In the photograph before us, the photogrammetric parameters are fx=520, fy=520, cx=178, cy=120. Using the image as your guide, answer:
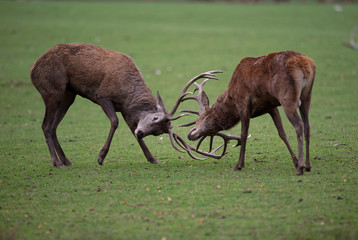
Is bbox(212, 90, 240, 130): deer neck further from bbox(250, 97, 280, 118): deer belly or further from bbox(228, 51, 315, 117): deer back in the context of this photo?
bbox(250, 97, 280, 118): deer belly

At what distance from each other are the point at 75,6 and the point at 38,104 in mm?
18506

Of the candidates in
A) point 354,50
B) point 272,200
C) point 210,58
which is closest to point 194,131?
point 272,200

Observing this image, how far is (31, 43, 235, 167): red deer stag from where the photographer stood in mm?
8930

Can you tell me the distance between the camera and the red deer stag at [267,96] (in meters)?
7.42

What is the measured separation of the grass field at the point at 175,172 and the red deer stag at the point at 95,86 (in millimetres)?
757

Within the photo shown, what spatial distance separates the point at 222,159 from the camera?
9375mm

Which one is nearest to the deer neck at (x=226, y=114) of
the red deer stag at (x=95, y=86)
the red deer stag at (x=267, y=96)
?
the red deer stag at (x=267, y=96)

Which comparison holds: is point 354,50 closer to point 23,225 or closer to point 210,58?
point 210,58

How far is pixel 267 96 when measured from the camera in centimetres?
794

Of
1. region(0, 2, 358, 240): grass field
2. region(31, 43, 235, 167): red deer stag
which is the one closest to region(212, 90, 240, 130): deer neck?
region(31, 43, 235, 167): red deer stag

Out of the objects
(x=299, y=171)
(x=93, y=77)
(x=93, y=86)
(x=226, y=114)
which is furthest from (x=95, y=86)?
(x=299, y=171)

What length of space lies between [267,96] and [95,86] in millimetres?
3029

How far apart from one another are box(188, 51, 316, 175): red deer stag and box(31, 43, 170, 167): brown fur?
3.23ft

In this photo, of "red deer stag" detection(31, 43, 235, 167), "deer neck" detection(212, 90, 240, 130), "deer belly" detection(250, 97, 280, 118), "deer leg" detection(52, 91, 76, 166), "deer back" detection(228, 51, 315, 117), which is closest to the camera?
"deer back" detection(228, 51, 315, 117)
